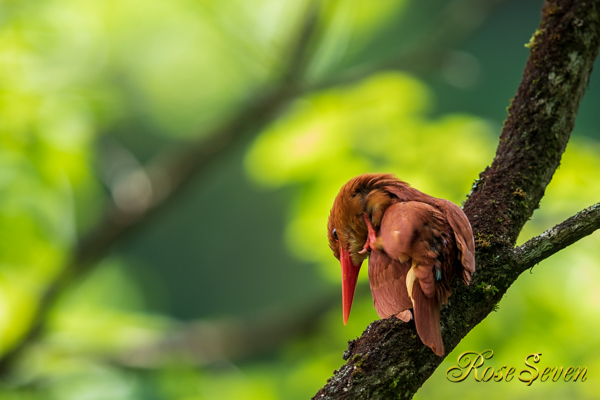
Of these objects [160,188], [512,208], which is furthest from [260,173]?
[512,208]

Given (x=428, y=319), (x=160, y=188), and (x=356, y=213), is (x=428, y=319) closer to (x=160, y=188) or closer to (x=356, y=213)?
(x=356, y=213)

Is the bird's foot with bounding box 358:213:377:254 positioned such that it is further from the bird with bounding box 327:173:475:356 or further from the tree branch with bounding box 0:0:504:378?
the tree branch with bounding box 0:0:504:378

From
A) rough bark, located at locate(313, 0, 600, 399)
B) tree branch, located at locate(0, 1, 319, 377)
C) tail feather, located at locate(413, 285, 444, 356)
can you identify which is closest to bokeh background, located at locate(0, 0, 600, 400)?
tree branch, located at locate(0, 1, 319, 377)

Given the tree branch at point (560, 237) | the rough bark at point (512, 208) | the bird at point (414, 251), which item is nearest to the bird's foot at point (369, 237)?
the bird at point (414, 251)

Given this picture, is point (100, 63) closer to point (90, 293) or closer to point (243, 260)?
point (90, 293)

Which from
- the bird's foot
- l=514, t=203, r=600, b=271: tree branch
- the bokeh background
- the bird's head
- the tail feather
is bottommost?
the tail feather

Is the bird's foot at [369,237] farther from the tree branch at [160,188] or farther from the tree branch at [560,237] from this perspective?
the tree branch at [160,188]

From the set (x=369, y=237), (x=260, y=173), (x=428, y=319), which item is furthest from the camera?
(x=260, y=173)
